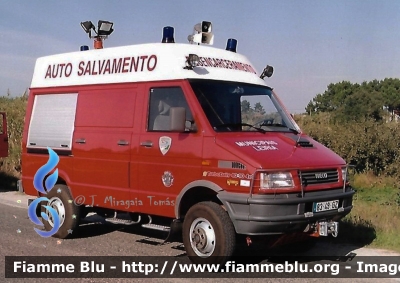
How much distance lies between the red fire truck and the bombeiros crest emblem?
0.01 metres

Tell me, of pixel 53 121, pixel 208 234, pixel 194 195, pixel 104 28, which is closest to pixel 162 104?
pixel 194 195

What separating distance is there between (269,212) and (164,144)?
183 cm

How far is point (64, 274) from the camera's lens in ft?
21.5

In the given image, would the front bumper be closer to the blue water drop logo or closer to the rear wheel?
the rear wheel

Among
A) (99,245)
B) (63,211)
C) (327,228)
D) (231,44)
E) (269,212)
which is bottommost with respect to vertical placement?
A: (99,245)

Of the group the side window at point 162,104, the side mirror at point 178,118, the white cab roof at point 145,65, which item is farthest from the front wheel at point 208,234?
the white cab roof at point 145,65

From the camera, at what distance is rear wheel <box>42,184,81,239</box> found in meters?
8.50

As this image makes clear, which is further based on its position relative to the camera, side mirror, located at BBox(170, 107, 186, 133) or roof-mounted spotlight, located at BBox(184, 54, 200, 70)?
roof-mounted spotlight, located at BBox(184, 54, 200, 70)

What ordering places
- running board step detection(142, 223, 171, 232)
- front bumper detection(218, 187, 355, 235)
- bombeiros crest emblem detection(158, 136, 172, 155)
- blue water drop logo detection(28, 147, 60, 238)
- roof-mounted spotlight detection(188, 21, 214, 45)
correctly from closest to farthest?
front bumper detection(218, 187, 355, 235) → bombeiros crest emblem detection(158, 136, 172, 155) → running board step detection(142, 223, 171, 232) → roof-mounted spotlight detection(188, 21, 214, 45) → blue water drop logo detection(28, 147, 60, 238)

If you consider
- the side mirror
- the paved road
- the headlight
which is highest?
the side mirror

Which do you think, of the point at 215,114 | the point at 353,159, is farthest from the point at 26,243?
the point at 353,159

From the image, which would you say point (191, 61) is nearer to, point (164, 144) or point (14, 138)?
point (164, 144)

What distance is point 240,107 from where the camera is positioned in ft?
24.6

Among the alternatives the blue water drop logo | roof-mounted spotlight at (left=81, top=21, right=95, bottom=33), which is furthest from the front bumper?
roof-mounted spotlight at (left=81, top=21, right=95, bottom=33)
